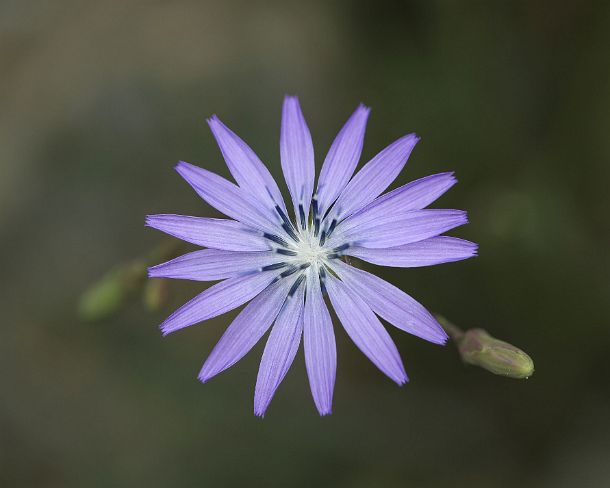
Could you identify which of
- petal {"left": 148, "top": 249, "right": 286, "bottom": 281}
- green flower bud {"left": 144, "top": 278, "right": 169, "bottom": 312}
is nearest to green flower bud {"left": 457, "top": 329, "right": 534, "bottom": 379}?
petal {"left": 148, "top": 249, "right": 286, "bottom": 281}

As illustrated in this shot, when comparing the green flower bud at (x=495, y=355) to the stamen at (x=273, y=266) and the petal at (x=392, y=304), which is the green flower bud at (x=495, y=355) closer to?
the petal at (x=392, y=304)

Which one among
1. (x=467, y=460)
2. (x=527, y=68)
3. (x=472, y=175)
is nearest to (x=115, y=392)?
(x=467, y=460)

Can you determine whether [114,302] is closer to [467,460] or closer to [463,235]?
[463,235]

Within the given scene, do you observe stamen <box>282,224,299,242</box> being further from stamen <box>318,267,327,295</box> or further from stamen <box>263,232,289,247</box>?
stamen <box>318,267,327,295</box>

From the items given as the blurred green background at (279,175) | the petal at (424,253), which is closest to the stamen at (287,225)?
the petal at (424,253)

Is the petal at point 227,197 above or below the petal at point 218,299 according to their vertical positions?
above

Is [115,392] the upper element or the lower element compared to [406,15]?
lower
